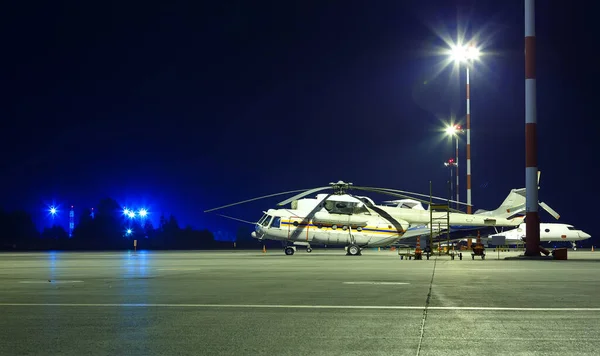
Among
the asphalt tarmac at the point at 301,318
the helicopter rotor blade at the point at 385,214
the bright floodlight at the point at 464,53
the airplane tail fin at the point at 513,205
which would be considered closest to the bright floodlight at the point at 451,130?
the bright floodlight at the point at 464,53

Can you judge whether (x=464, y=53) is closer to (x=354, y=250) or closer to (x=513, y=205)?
(x=513, y=205)

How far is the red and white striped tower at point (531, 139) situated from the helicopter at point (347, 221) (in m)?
10.3

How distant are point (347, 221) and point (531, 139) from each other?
1396 cm

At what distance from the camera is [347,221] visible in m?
44.0

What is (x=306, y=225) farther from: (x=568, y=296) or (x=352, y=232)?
(x=568, y=296)

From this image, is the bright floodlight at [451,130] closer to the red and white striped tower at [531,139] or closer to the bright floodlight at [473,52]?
the bright floodlight at [473,52]

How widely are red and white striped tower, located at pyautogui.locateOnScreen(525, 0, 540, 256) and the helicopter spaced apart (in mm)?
10343

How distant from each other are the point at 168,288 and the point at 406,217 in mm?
29618

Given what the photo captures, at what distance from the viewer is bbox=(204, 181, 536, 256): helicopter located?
4344cm

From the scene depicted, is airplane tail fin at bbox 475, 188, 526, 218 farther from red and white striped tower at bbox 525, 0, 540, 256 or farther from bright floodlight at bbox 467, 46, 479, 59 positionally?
red and white striped tower at bbox 525, 0, 540, 256

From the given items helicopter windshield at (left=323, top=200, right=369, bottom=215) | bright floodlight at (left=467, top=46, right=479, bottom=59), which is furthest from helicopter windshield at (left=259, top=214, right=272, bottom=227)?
bright floodlight at (left=467, top=46, right=479, bottom=59)

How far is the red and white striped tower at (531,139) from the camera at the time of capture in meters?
33.3

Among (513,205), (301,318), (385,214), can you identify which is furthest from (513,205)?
(301,318)

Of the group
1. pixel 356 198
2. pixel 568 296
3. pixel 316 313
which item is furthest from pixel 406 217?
pixel 316 313
